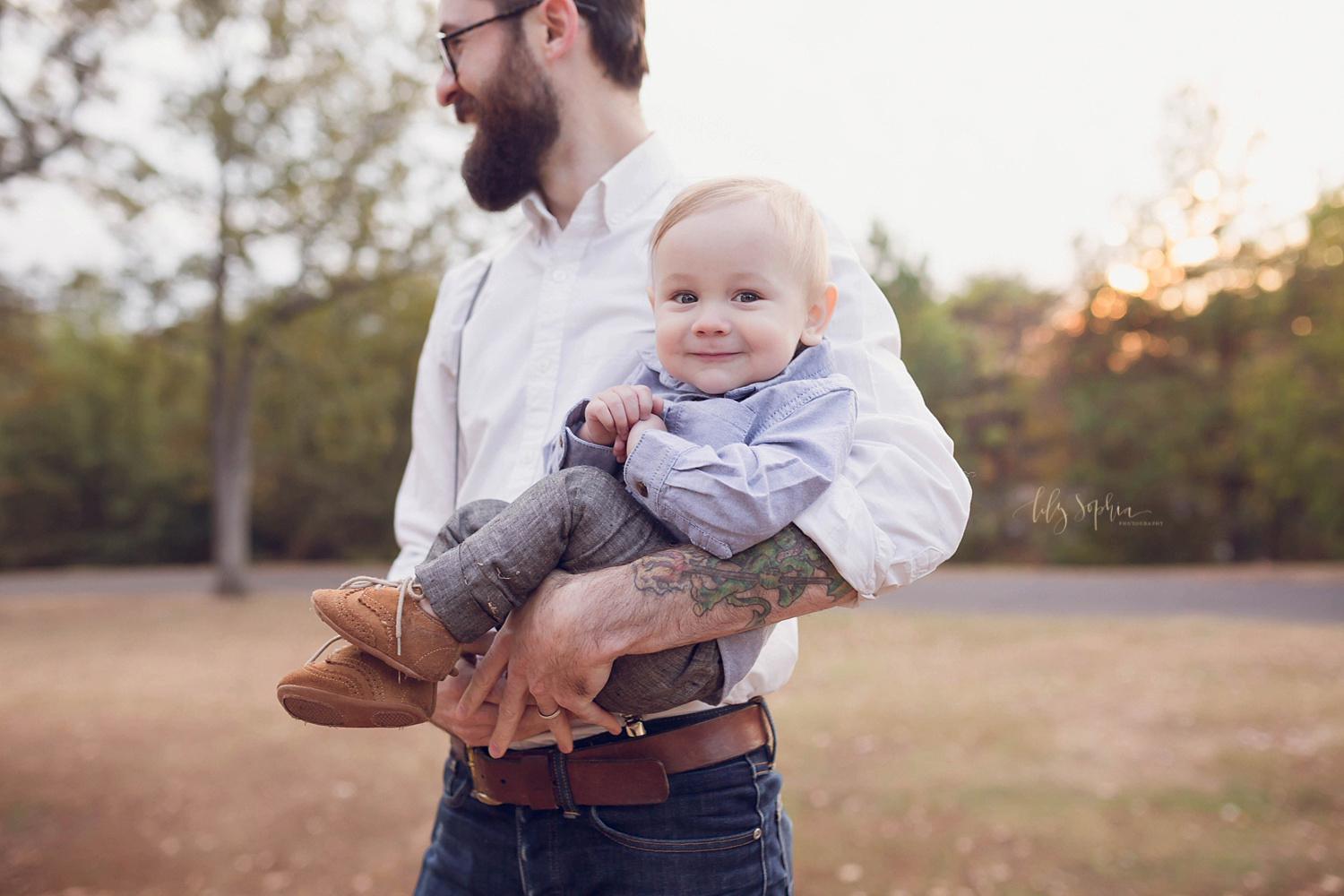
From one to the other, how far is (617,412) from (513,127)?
2.52 ft

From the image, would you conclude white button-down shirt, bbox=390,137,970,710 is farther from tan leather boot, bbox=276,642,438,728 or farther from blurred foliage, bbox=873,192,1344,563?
blurred foliage, bbox=873,192,1344,563

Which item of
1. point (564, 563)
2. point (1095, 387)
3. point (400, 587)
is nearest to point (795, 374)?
point (564, 563)

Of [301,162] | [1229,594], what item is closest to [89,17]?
[301,162]

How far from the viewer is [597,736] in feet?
5.50

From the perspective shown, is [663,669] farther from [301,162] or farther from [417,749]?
[301,162]

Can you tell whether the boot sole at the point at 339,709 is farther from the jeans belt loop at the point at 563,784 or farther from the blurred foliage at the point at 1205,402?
the blurred foliage at the point at 1205,402

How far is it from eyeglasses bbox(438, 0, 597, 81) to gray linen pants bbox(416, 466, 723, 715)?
40.3 inches

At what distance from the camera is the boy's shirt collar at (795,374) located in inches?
60.9

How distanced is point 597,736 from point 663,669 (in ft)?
0.96

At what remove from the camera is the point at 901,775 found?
266 inches

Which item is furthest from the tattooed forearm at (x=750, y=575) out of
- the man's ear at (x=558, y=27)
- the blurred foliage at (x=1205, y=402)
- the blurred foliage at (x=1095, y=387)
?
the blurred foliage at (x=1205, y=402)

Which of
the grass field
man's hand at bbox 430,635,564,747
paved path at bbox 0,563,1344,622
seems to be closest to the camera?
man's hand at bbox 430,635,564,747

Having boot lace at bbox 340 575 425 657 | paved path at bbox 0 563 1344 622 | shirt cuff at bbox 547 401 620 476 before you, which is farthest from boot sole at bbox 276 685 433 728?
paved path at bbox 0 563 1344 622

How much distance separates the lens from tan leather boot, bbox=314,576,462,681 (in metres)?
1.43
